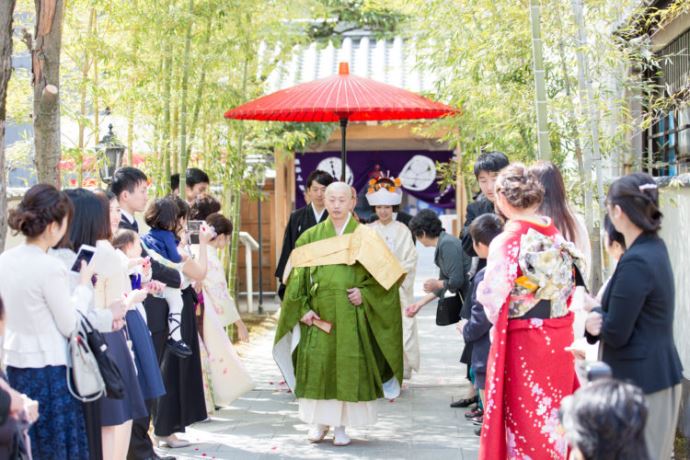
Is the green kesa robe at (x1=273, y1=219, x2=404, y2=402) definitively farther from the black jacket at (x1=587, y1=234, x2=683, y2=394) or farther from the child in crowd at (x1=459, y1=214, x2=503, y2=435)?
the black jacket at (x1=587, y1=234, x2=683, y2=394)

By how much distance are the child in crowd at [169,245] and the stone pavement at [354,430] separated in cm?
78

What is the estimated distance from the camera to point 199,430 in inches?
283

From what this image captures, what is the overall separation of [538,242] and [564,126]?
2.59 m

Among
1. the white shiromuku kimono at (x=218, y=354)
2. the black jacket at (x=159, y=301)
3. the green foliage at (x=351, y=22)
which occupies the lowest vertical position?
the white shiromuku kimono at (x=218, y=354)

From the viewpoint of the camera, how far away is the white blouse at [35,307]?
399 centimetres

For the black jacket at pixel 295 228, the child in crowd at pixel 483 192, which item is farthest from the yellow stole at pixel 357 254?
the black jacket at pixel 295 228

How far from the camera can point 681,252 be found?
651 centimetres

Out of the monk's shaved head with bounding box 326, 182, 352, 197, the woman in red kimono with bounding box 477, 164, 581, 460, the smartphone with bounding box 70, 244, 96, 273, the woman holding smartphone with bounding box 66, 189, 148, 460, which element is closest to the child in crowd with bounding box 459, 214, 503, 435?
the woman in red kimono with bounding box 477, 164, 581, 460

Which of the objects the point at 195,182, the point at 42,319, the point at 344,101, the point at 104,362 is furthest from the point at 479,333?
the point at 195,182

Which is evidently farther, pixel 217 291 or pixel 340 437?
pixel 217 291

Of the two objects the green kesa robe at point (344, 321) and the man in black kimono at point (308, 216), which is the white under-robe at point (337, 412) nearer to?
the green kesa robe at point (344, 321)

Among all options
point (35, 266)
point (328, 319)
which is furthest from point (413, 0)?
point (35, 266)

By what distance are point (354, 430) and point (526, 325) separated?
2.90 m

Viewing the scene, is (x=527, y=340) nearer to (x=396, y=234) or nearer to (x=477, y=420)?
(x=477, y=420)
